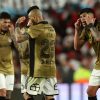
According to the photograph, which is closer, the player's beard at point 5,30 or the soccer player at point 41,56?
the soccer player at point 41,56

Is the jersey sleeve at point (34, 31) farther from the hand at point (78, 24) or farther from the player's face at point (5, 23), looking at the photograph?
the player's face at point (5, 23)

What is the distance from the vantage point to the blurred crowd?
1210cm

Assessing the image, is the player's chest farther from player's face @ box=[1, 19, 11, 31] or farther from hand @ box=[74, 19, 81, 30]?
hand @ box=[74, 19, 81, 30]

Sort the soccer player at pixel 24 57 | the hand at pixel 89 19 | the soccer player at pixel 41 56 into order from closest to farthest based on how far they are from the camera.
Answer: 1. the hand at pixel 89 19
2. the soccer player at pixel 41 56
3. the soccer player at pixel 24 57

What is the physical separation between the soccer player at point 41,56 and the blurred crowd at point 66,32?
2.65 m

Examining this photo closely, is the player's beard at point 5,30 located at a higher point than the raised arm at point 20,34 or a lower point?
higher

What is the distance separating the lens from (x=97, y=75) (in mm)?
8375

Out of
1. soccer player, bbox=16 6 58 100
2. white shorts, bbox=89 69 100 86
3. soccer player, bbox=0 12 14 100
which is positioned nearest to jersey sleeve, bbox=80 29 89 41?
soccer player, bbox=16 6 58 100

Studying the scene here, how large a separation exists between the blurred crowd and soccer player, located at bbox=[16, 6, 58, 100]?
2.65 m

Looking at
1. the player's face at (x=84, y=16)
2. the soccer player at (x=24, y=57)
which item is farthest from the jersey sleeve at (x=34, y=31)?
the soccer player at (x=24, y=57)

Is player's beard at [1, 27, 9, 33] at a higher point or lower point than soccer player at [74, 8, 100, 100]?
higher

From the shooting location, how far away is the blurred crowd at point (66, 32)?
39.7ft

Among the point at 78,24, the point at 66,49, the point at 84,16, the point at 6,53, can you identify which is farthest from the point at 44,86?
the point at 66,49

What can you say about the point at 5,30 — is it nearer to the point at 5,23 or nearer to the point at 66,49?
the point at 5,23
